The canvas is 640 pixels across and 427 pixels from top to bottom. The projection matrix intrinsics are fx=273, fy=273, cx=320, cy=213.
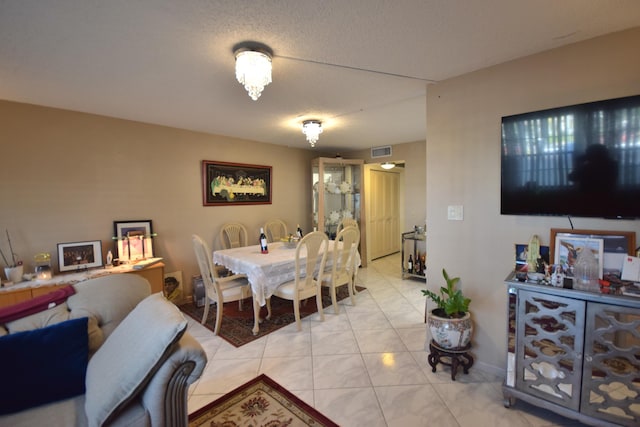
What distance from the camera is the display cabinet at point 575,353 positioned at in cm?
147

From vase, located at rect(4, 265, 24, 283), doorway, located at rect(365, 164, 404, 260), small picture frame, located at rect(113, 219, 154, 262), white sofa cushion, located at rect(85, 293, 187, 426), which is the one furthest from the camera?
doorway, located at rect(365, 164, 404, 260)

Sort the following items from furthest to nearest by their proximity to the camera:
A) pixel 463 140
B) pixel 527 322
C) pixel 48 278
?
pixel 48 278 < pixel 463 140 < pixel 527 322

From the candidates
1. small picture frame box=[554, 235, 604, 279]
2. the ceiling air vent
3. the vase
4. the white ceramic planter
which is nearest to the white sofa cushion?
the white ceramic planter

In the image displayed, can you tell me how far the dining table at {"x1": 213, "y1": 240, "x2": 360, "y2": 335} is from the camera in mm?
2816

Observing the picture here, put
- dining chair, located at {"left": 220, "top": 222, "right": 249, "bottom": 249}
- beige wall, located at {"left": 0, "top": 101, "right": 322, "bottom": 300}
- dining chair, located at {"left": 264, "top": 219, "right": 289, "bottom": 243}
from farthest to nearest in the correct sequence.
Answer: dining chair, located at {"left": 264, "top": 219, "right": 289, "bottom": 243}
dining chair, located at {"left": 220, "top": 222, "right": 249, "bottom": 249}
beige wall, located at {"left": 0, "top": 101, "right": 322, "bottom": 300}

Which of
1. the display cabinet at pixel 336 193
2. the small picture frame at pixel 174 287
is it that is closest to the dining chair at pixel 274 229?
the display cabinet at pixel 336 193

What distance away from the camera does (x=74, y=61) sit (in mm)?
1892

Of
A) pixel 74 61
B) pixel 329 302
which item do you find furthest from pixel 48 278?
pixel 329 302

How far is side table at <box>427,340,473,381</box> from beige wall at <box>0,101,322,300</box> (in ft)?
10.5

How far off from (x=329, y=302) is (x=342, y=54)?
117 inches

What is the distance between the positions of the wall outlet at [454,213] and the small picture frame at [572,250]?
635 millimetres

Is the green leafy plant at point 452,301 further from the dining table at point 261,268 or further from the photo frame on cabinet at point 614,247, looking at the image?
the dining table at point 261,268

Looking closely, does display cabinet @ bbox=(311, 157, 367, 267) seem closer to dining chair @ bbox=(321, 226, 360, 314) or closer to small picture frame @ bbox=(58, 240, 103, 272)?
dining chair @ bbox=(321, 226, 360, 314)

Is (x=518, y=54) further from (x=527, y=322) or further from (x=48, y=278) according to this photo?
(x=48, y=278)
